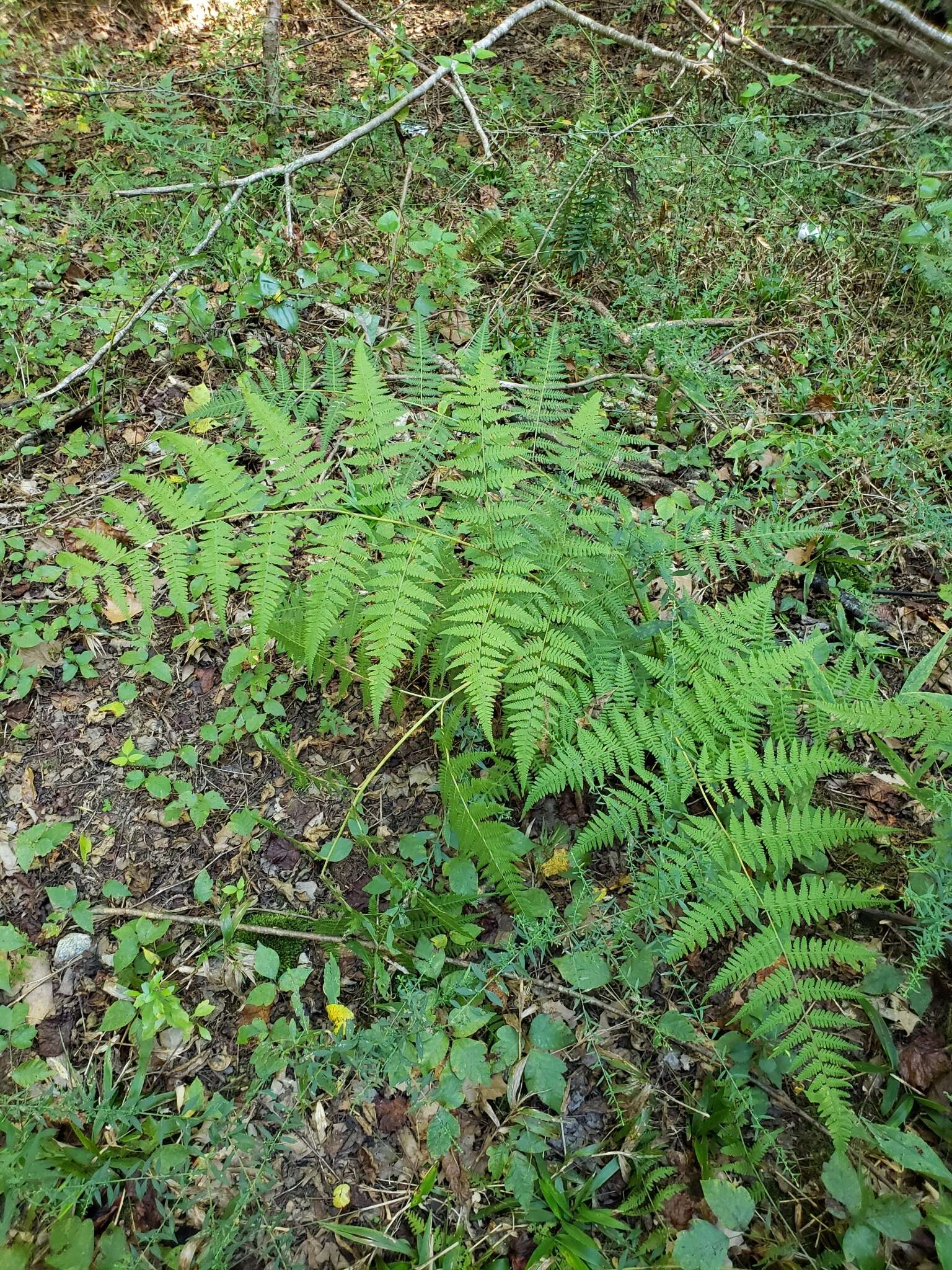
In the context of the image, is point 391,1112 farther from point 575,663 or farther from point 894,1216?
point 575,663

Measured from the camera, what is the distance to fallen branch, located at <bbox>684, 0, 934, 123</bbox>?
4.82 m

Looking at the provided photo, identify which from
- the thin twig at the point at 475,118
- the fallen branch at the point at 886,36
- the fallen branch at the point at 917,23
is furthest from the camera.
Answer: the fallen branch at the point at 886,36

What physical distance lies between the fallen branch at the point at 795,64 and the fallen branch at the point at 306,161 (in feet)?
1.09

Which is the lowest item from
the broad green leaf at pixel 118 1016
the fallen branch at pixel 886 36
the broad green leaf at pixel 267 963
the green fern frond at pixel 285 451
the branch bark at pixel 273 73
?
the broad green leaf at pixel 118 1016

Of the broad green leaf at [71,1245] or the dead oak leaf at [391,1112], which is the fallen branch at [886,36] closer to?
the dead oak leaf at [391,1112]

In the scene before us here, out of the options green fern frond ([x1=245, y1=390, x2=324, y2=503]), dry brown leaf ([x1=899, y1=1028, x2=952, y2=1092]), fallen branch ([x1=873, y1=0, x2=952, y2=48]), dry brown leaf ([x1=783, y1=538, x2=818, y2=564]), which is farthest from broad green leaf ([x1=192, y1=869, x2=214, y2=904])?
fallen branch ([x1=873, y1=0, x2=952, y2=48])

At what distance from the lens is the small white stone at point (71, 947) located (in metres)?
2.37

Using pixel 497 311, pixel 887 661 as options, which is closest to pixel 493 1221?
pixel 887 661

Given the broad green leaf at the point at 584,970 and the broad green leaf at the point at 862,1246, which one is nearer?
the broad green leaf at the point at 862,1246

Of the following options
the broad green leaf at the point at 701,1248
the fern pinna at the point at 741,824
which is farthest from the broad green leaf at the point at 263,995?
the broad green leaf at the point at 701,1248

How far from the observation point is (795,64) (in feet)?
16.1

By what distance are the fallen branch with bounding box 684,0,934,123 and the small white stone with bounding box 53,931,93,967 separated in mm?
6533

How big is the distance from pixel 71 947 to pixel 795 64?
6.73 m

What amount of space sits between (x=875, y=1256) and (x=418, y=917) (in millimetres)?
1480
